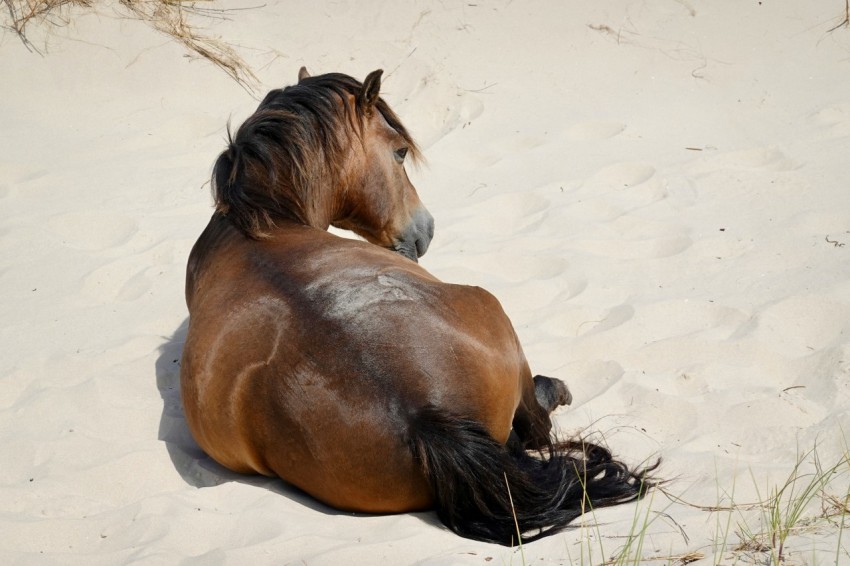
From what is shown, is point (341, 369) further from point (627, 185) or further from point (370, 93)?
point (627, 185)

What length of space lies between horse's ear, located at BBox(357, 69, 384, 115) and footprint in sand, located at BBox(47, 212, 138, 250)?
1903mm

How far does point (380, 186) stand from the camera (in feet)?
12.8

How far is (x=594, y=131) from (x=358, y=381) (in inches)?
150

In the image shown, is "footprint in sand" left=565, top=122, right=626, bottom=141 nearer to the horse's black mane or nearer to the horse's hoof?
the horse's black mane

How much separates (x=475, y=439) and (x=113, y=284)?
2.80 m

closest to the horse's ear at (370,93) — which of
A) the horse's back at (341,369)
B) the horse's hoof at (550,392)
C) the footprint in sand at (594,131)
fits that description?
the horse's back at (341,369)

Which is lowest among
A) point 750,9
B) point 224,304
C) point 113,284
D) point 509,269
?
point 113,284

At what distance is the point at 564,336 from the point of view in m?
3.83

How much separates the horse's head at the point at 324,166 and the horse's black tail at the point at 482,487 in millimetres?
1274

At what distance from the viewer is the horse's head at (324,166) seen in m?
3.54

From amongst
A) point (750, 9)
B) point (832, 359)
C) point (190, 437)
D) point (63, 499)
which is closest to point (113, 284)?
point (190, 437)

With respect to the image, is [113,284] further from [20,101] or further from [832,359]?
[832,359]

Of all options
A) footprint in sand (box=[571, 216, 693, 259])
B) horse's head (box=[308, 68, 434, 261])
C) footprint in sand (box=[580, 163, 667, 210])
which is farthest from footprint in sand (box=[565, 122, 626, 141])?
horse's head (box=[308, 68, 434, 261])

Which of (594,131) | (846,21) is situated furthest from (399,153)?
(846,21)
